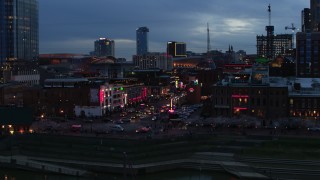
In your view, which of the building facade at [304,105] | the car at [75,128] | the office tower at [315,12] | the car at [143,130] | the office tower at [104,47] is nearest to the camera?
the car at [143,130]

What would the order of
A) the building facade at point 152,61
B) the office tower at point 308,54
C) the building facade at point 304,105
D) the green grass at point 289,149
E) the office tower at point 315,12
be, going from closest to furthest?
the green grass at point 289,149 < the building facade at point 304,105 < the office tower at point 308,54 < the office tower at point 315,12 < the building facade at point 152,61

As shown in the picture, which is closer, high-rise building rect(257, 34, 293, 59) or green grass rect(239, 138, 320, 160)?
green grass rect(239, 138, 320, 160)

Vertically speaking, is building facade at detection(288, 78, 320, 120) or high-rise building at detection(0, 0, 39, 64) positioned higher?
high-rise building at detection(0, 0, 39, 64)

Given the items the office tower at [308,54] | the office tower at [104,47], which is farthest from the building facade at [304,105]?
the office tower at [104,47]

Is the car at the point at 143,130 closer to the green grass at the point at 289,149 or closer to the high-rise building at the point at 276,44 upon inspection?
the green grass at the point at 289,149

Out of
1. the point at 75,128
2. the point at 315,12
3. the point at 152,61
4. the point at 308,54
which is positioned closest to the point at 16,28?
the point at 308,54

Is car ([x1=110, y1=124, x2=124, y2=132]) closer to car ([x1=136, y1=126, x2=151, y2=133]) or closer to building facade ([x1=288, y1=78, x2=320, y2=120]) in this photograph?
car ([x1=136, y1=126, x2=151, y2=133])

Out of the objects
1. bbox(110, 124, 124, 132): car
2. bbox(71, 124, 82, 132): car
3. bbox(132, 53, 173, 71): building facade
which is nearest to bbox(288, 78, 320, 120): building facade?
bbox(110, 124, 124, 132): car

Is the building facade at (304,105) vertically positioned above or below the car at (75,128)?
above
